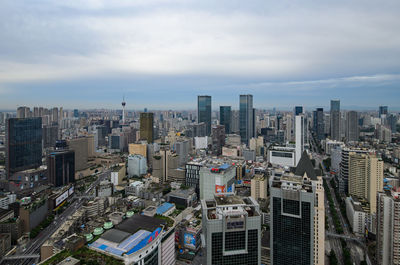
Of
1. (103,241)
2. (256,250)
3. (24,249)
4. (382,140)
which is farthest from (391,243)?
(382,140)

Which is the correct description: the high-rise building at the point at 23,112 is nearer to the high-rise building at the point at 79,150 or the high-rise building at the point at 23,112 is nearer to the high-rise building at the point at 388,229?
the high-rise building at the point at 79,150

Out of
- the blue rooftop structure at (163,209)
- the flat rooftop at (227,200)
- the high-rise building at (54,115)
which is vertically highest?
the high-rise building at (54,115)

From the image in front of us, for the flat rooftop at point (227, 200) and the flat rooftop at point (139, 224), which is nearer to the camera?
the flat rooftop at point (227, 200)

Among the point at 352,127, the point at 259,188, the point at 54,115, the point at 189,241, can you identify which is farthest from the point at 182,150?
the point at 54,115

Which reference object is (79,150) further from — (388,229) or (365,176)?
(388,229)

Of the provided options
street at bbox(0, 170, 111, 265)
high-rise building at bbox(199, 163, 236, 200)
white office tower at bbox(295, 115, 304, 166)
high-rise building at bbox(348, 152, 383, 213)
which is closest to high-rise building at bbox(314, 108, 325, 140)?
white office tower at bbox(295, 115, 304, 166)

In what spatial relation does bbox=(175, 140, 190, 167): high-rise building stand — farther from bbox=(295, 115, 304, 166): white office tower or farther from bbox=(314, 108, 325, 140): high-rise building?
bbox=(314, 108, 325, 140): high-rise building

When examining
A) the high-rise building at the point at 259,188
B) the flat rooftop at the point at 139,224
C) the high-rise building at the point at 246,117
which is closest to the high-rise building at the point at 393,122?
the high-rise building at the point at 246,117
